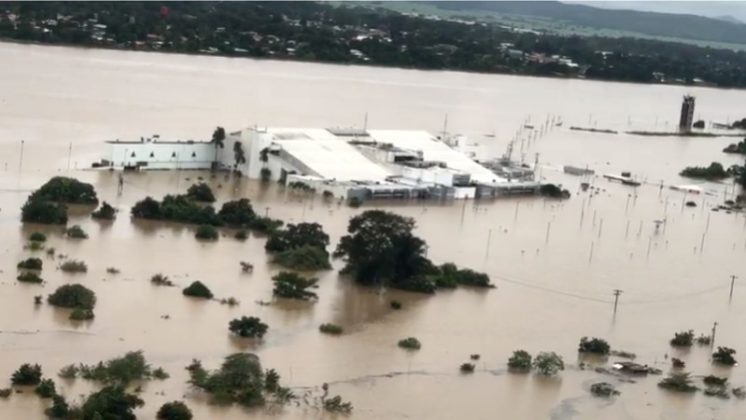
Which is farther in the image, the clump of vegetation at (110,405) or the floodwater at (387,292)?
the floodwater at (387,292)

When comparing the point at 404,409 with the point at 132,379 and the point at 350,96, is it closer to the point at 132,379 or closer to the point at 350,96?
the point at 132,379

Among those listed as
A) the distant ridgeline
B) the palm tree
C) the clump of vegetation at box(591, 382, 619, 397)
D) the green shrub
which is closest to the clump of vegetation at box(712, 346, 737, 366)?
the clump of vegetation at box(591, 382, 619, 397)

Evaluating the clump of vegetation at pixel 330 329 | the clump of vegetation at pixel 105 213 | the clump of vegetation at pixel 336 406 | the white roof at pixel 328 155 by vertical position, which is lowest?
the clump of vegetation at pixel 336 406

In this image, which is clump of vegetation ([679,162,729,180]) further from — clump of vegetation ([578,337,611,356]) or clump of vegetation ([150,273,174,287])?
clump of vegetation ([150,273,174,287])

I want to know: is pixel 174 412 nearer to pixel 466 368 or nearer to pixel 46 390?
pixel 46 390

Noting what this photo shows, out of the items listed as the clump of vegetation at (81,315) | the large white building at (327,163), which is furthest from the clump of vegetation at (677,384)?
the large white building at (327,163)

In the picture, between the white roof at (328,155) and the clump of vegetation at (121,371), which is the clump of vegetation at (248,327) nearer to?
the clump of vegetation at (121,371)
